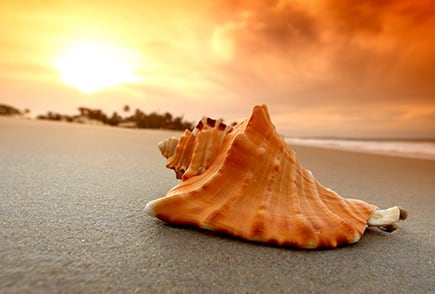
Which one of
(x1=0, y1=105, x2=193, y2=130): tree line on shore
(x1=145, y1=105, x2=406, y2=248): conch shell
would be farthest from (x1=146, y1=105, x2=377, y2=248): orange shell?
(x1=0, y1=105, x2=193, y2=130): tree line on shore

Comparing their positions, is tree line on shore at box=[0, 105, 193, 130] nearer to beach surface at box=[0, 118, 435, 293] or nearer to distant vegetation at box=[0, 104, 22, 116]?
distant vegetation at box=[0, 104, 22, 116]

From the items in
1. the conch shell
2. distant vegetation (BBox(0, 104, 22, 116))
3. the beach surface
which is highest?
distant vegetation (BBox(0, 104, 22, 116))

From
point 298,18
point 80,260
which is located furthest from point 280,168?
point 298,18

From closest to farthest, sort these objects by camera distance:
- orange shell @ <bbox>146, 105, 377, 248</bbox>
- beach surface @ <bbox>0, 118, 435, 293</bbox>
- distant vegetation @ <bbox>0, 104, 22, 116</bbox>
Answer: beach surface @ <bbox>0, 118, 435, 293</bbox>
orange shell @ <bbox>146, 105, 377, 248</bbox>
distant vegetation @ <bbox>0, 104, 22, 116</bbox>

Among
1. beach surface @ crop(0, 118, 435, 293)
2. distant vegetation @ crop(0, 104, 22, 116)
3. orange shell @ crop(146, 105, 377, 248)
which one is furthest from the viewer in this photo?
distant vegetation @ crop(0, 104, 22, 116)

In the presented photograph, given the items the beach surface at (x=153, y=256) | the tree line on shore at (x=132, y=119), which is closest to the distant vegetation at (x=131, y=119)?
the tree line on shore at (x=132, y=119)

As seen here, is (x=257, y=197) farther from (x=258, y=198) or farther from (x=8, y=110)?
(x=8, y=110)

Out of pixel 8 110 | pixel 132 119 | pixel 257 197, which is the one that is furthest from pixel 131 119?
pixel 257 197
